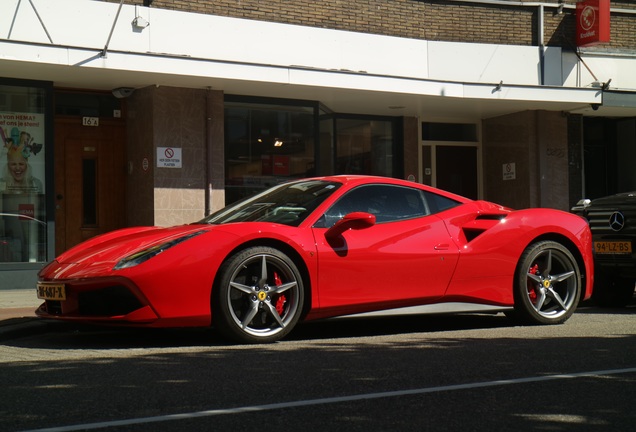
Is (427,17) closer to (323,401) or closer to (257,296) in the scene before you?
(257,296)

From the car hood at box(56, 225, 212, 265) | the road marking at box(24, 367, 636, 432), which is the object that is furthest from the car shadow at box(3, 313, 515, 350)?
the road marking at box(24, 367, 636, 432)

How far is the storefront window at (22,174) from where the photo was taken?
13.3 meters

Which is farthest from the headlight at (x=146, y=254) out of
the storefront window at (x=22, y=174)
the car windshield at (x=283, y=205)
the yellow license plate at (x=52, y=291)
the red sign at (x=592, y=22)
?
the red sign at (x=592, y=22)

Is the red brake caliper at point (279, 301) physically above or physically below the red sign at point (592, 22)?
below

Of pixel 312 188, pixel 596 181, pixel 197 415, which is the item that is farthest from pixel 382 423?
pixel 596 181

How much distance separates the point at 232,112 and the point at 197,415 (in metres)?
11.0

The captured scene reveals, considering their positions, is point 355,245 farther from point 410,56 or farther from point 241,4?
point 410,56

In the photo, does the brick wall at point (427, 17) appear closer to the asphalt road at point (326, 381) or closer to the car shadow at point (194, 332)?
the car shadow at point (194, 332)

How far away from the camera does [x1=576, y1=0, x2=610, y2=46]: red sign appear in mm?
17109

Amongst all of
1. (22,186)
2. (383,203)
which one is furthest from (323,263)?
(22,186)

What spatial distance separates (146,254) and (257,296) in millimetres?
914

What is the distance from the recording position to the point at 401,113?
1759 cm

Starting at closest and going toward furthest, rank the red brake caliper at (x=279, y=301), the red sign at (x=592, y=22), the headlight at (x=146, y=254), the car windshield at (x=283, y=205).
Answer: the headlight at (x=146, y=254) < the red brake caliper at (x=279, y=301) < the car windshield at (x=283, y=205) < the red sign at (x=592, y=22)

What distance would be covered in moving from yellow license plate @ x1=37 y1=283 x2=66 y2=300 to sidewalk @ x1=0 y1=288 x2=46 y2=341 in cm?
74
